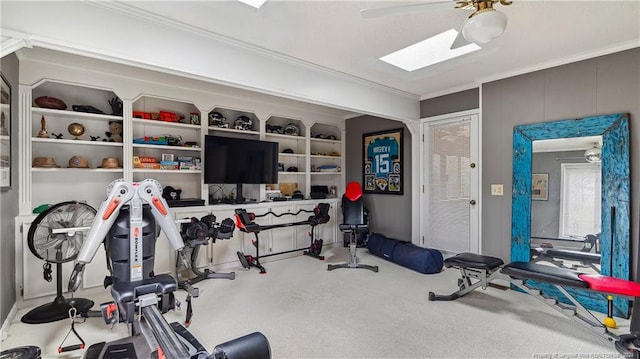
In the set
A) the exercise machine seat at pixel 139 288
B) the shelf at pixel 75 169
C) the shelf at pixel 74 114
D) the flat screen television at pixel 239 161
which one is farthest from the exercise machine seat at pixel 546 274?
the shelf at pixel 74 114

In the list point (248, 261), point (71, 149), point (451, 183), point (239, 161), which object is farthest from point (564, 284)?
point (71, 149)

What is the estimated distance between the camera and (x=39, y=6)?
1.90 meters

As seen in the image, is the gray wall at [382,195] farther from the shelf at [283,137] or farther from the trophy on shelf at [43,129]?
the trophy on shelf at [43,129]

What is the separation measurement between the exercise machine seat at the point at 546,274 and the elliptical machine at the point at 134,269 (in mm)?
2623

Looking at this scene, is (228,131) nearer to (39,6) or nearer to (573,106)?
(39,6)

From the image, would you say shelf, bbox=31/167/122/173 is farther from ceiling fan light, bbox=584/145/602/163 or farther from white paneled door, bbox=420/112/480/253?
ceiling fan light, bbox=584/145/602/163

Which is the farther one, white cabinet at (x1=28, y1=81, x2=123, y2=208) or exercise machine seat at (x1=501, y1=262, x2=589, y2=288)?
white cabinet at (x1=28, y1=81, x2=123, y2=208)

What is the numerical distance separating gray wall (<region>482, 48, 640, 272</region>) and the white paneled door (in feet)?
0.55

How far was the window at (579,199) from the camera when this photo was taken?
3.00 meters

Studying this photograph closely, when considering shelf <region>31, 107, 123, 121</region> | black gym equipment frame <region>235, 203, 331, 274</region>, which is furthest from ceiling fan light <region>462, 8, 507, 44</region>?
shelf <region>31, 107, 123, 121</region>

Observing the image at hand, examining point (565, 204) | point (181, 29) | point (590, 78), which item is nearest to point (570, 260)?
point (565, 204)

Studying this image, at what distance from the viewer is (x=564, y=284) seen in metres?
2.41

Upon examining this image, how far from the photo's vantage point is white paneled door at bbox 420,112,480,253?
4055 millimetres

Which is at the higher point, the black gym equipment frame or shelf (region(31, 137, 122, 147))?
shelf (region(31, 137, 122, 147))
